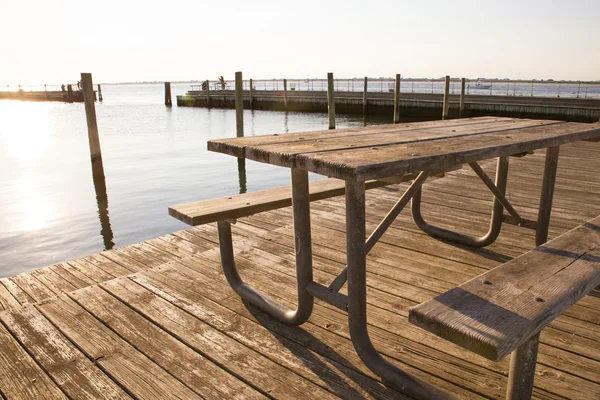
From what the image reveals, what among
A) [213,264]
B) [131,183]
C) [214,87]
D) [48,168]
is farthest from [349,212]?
[214,87]

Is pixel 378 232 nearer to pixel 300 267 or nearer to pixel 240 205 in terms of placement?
pixel 300 267

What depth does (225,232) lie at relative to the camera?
282 cm

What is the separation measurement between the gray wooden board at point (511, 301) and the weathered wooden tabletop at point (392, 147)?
19.5 inches

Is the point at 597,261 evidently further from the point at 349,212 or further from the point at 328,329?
the point at 328,329

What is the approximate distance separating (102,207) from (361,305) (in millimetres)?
9330

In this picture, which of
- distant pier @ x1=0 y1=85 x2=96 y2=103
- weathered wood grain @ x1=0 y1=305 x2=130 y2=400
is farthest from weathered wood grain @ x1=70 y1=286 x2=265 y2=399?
distant pier @ x1=0 y1=85 x2=96 y2=103

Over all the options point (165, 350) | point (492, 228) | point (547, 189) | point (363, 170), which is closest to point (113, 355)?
point (165, 350)

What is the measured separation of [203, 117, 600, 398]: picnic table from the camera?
167 cm

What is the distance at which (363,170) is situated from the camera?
1.61 metres

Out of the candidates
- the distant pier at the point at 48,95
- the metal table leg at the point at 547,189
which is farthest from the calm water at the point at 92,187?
the distant pier at the point at 48,95

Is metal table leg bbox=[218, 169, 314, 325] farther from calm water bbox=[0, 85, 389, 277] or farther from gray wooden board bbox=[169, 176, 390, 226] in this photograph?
calm water bbox=[0, 85, 389, 277]

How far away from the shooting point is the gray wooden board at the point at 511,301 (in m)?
1.35

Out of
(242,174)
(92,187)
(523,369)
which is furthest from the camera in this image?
(242,174)

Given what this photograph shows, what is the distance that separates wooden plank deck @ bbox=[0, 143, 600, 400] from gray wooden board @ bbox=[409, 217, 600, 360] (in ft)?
1.71
